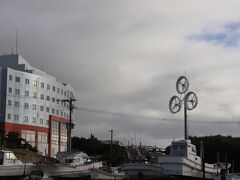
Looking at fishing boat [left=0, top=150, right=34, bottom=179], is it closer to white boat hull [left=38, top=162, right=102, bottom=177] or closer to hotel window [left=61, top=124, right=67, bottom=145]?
white boat hull [left=38, top=162, right=102, bottom=177]

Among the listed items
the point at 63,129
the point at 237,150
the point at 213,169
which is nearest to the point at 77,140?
the point at 63,129

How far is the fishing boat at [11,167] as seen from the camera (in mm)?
65750

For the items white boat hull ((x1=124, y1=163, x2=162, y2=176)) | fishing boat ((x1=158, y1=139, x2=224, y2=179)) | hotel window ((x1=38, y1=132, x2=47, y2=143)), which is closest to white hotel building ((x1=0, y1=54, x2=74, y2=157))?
hotel window ((x1=38, y1=132, x2=47, y2=143))

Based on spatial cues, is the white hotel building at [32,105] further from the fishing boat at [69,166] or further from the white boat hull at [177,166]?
the white boat hull at [177,166]

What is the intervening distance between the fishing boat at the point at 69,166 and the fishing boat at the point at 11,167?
202 centimetres

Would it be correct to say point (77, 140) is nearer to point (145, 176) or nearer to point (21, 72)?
point (21, 72)

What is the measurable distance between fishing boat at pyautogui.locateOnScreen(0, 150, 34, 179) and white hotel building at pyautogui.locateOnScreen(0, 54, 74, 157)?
6318cm

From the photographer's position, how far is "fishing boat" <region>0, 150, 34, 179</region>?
65.8m

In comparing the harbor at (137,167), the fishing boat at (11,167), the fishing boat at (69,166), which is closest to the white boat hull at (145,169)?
the harbor at (137,167)

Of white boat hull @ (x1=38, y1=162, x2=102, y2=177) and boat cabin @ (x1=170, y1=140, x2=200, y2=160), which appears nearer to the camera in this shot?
boat cabin @ (x1=170, y1=140, x2=200, y2=160)

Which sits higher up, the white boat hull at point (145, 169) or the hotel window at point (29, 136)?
the hotel window at point (29, 136)

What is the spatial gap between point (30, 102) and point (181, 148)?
79296 mm

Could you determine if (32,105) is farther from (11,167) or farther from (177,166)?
(177,166)

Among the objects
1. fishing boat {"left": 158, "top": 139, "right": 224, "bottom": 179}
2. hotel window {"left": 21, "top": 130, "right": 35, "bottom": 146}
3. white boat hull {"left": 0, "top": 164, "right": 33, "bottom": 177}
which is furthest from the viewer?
hotel window {"left": 21, "top": 130, "right": 35, "bottom": 146}
